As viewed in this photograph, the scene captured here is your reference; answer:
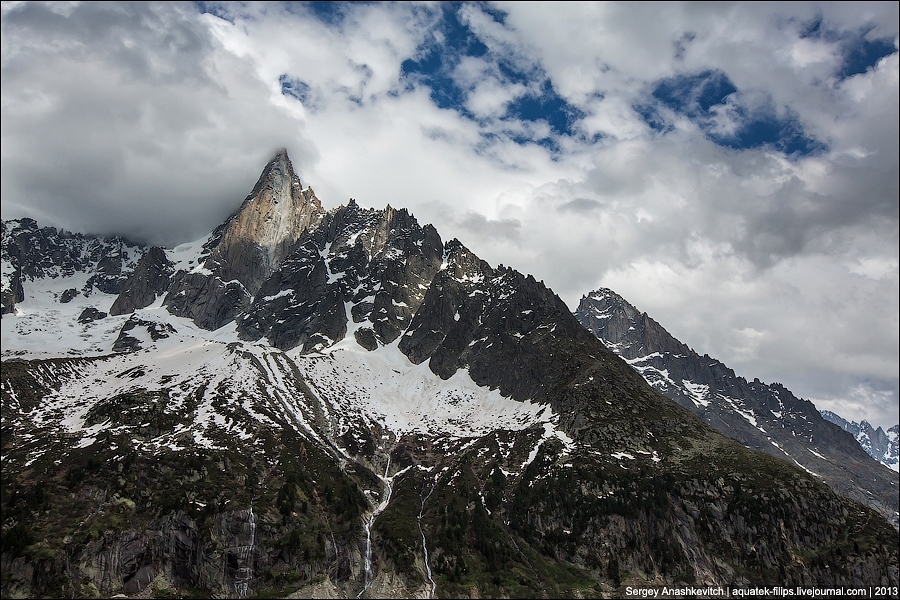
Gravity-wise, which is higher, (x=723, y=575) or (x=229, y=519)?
(x=229, y=519)

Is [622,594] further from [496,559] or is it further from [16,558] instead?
[16,558]

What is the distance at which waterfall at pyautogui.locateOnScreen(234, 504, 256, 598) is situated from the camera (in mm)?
179250

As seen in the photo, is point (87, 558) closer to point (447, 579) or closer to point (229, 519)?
point (229, 519)

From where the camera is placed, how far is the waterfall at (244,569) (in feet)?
588

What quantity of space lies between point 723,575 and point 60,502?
21423 centimetres

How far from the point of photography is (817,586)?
7451 inches

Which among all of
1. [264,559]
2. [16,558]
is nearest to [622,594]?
[264,559]

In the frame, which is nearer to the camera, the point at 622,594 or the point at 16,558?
the point at 16,558

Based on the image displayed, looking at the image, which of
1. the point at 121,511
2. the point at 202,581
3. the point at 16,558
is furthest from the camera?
the point at 121,511

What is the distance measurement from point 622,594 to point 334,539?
9243cm

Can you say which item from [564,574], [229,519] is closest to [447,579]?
[564,574]

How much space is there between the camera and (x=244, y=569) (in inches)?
7224

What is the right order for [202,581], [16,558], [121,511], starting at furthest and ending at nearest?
[121,511] < [202,581] < [16,558]

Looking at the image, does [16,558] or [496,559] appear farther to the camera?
[496,559]
